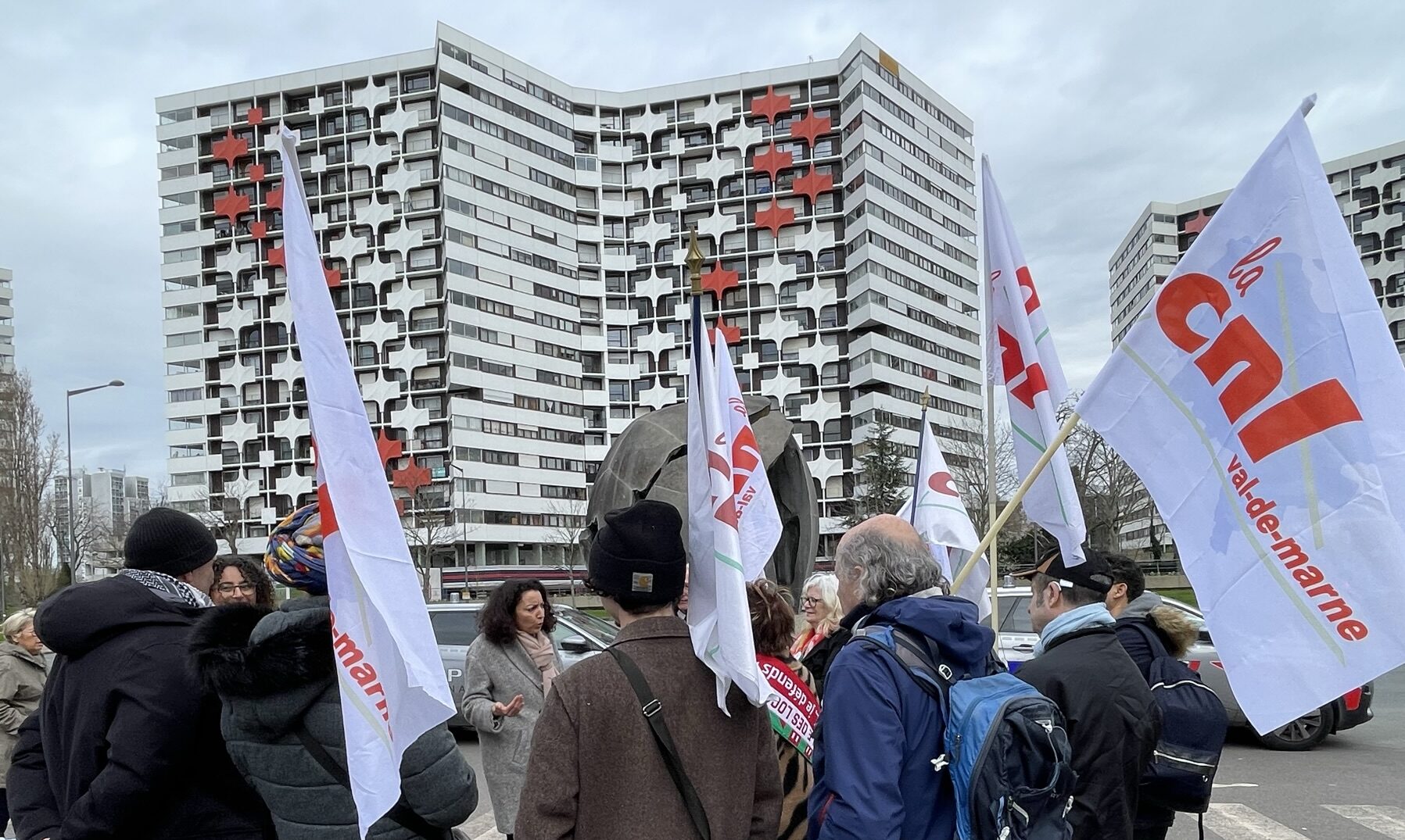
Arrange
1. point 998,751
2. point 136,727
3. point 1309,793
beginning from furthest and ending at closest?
point 1309,793 → point 136,727 → point 998,751

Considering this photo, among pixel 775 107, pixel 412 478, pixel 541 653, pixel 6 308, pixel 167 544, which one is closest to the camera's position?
pixel 167 544

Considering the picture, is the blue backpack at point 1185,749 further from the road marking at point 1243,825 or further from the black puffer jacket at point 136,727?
the road marking at point 1243,825

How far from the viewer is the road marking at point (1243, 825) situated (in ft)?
22.2

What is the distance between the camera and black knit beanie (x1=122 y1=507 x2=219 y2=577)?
9.94 ft

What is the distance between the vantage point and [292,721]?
8.68 ft

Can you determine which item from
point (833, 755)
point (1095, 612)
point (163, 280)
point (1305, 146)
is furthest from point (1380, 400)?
point (163, 280)

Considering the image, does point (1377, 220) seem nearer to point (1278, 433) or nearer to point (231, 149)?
point (231, 149)

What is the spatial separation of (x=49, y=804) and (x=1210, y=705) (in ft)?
12.3

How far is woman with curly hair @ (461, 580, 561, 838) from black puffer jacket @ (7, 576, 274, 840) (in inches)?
103

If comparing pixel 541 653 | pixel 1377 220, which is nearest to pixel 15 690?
pixel 541 653

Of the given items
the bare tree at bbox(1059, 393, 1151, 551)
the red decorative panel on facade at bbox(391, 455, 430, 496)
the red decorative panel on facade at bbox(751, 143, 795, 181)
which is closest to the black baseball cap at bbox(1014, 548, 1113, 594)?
the bare tree at bbox(1059, 393, 1151, 551)

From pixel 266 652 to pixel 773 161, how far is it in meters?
77.1

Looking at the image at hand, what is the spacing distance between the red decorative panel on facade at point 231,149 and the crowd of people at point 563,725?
79.4m

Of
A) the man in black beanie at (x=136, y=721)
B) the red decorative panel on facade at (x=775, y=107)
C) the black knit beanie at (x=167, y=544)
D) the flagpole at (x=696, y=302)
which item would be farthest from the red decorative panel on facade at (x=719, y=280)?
the man in black beanie at (x=136, y=721)
